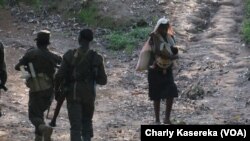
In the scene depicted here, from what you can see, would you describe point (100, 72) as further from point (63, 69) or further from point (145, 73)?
point (145, 73)

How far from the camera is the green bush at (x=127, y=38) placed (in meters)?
15.6

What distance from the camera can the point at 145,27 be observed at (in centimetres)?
1691

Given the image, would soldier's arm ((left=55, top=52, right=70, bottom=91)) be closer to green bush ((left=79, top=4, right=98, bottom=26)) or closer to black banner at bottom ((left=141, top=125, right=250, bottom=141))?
black banner at bottom ((left=141, top=125, right=250, bottom=141))

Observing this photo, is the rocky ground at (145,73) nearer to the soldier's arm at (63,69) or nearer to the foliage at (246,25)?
the foliage at (246,25)

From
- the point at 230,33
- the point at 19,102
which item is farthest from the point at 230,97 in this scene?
the point at 230,33

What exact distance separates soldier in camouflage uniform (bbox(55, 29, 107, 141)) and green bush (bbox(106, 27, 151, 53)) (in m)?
8.04

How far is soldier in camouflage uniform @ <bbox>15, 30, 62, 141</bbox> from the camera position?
24.1ft

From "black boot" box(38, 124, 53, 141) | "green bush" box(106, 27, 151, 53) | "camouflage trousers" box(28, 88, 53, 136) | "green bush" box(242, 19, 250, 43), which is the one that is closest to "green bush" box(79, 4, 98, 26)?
"green bush" box(106, 27, 151, 53)

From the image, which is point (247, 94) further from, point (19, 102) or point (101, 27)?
point (101, 27)

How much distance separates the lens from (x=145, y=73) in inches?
527

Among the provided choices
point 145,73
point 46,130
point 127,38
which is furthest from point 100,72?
point 127,38

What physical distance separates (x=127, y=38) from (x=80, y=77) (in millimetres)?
8966

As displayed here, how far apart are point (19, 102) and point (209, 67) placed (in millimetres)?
4823

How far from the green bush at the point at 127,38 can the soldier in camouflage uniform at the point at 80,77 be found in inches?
316
